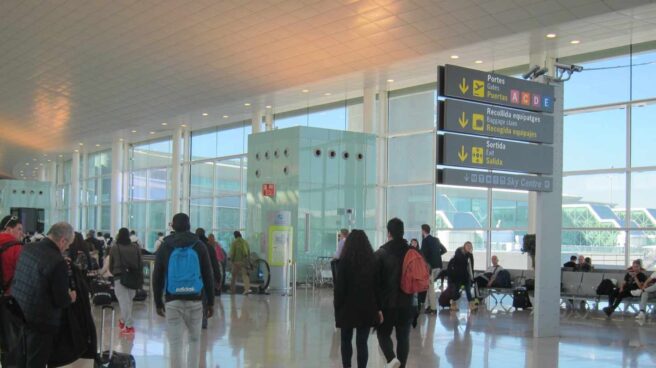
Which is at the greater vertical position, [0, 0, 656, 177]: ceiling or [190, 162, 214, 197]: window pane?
[0, 0, 656, 177]: ceiling

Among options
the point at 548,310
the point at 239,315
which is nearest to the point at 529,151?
the point at 548,310

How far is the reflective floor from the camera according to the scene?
8180mm

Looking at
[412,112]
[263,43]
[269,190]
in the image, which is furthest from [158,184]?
[263,43]

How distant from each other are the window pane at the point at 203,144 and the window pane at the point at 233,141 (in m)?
0.43

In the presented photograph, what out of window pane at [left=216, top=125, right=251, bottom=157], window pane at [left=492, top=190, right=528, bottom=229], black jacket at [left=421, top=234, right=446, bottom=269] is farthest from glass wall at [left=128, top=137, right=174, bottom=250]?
black jacket at [left=421, top=234, right=446, bottom=269]

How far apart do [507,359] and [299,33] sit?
1063cm

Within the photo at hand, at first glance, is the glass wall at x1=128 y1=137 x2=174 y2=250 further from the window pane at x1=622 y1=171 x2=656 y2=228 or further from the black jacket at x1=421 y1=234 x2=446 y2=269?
the black jacket at x1=421 y1=234 x2=446 y2=269

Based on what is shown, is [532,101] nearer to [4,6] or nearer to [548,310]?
[548,310]

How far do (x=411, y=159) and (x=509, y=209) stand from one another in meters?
3.97

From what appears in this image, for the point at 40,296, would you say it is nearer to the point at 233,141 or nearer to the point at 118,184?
the point at 233,141

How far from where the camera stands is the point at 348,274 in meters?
6.32

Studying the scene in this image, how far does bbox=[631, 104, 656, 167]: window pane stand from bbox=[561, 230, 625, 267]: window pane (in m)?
1.92

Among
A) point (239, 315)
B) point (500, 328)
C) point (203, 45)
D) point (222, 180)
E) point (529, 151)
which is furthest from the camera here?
point (222, 180)

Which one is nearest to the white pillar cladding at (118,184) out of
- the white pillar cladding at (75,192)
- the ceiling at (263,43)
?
the white pillar cladding at (75,192)
